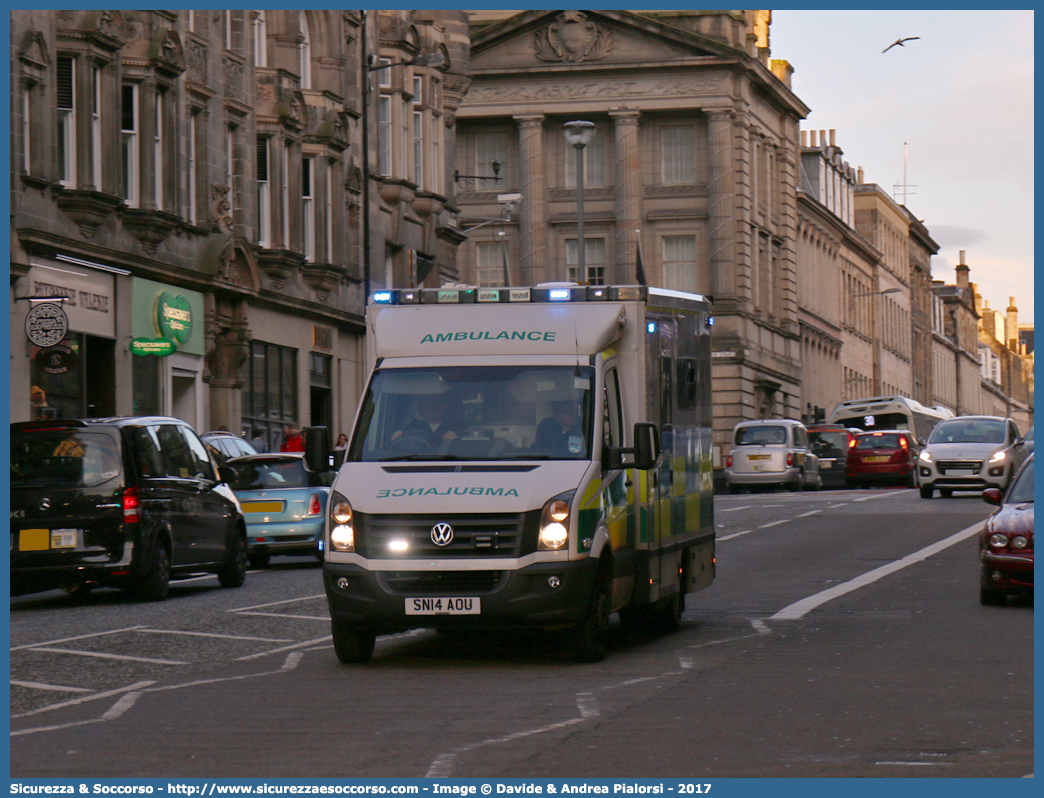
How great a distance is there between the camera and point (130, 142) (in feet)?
116

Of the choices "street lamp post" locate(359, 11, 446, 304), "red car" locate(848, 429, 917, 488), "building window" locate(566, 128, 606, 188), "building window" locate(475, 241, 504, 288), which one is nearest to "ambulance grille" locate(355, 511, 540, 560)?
"street lamp post" locate(359, 11, 446, 304)

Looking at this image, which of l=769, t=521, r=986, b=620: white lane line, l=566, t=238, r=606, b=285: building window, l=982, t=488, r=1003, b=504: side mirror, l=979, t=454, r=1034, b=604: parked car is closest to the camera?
l=979, t=454, r=1034, b=604: parked car

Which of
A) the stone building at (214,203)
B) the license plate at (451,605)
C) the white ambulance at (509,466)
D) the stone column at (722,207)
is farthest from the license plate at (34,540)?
the stone column at (722,207)

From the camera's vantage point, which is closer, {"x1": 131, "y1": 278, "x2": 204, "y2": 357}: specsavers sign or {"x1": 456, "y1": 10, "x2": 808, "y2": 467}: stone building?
{"x1": 131, "y1": 278, "x2": 204, "y2": 357}: specsavers sign

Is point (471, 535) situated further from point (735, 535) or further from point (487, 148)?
point (487, 148)

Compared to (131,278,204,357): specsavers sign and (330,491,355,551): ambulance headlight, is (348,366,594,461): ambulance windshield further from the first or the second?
(131,278,204,357): specsavers sign

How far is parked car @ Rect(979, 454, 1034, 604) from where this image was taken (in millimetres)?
16797

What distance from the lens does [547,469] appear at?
13.0 meters

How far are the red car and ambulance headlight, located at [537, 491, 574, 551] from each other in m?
41.5

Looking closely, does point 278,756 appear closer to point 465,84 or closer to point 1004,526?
point 1004,526

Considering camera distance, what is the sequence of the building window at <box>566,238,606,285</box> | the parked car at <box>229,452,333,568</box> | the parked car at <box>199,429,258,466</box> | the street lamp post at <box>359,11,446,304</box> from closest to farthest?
1. the parked car at <box>229,452,333,568</box>
2. the parked car at <box>199,429,258,466</box>
3. the street lamp post at <box>359,11,446,304</box>
4. the building window at <box>566,238,606,285</box>

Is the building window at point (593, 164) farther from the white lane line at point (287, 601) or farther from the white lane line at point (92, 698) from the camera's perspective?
the white lane line at point (92, 698)
